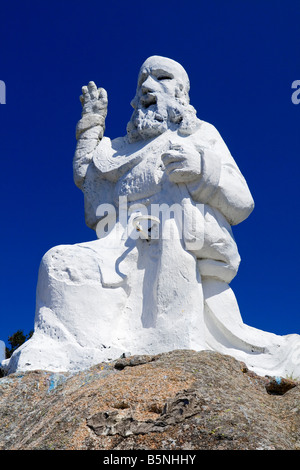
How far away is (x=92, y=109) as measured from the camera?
23.2 ft

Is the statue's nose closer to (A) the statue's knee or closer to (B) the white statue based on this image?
(B) the white statue

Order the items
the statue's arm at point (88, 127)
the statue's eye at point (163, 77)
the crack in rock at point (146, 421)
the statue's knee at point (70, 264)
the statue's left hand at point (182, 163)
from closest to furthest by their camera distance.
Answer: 1. the crack in rock at point (146, 421)
2. the statue's knee at point (70, 264)
3. the statue's left hand at point (182, 163)
4. the statue's eye at point (163, 77)
5. the statue's arm at point (88, 127)

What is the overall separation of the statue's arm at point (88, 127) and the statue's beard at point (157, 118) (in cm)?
69

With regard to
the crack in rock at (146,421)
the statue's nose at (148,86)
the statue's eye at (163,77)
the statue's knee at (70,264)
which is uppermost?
the statue's eye at (163,77)

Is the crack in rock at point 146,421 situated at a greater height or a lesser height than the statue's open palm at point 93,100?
lesser

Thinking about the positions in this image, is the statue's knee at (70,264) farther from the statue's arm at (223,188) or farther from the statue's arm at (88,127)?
the statue's arm at (88,127)

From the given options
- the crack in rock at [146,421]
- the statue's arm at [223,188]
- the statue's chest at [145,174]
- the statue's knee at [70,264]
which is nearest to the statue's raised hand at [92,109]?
the statue's chest at [145,174]

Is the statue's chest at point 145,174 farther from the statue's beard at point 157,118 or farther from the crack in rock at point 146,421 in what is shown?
the crack in rock at point 146,421

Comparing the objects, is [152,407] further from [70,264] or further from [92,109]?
[92,109]

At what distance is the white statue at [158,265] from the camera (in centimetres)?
515

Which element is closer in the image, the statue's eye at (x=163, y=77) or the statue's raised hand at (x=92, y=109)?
the statue's eye at (x=163, y=77)

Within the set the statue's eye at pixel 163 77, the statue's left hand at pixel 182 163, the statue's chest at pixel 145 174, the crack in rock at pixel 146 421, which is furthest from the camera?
the statue's eye at pixel 163 77

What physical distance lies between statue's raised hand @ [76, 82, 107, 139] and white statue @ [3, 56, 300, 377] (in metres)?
0.69

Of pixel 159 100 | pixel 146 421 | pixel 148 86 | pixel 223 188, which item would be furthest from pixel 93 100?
pixel 146 421
